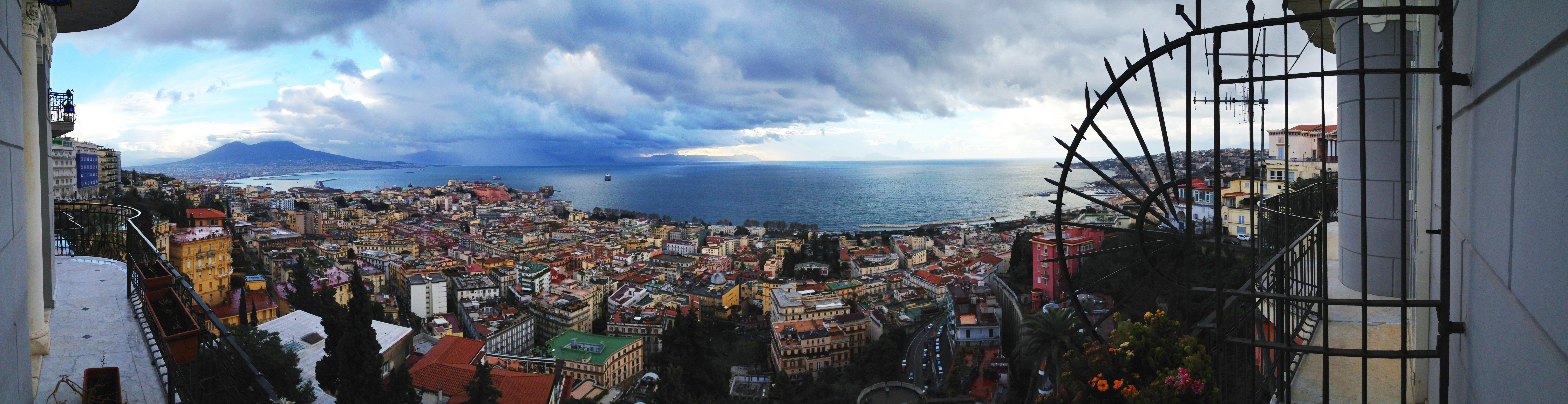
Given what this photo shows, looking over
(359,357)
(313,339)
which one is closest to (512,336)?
(313,339)

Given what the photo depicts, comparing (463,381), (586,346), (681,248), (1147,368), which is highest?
(1147,368)

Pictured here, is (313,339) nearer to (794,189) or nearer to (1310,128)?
(1310,128)

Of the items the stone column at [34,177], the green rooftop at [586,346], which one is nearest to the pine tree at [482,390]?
the stone column at [34,177]

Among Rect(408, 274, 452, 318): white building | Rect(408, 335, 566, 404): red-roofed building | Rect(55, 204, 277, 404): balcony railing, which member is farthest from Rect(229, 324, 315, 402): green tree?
Rect(408, 274, 452, 318): white building

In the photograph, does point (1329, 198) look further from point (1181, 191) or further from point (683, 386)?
point (683, 386)

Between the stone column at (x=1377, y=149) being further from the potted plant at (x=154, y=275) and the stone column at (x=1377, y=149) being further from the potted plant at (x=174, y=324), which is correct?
the potted plant at (x=154, y=275)

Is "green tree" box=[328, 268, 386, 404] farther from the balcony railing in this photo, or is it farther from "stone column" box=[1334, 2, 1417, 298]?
"stone column" box=[1334, 2, 1417, 298]
